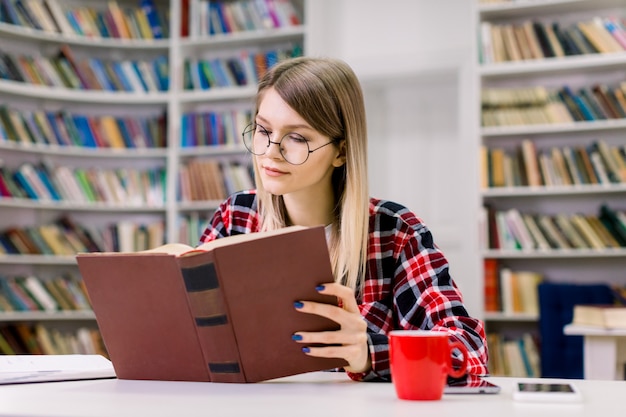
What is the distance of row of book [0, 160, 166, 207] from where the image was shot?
4475mm

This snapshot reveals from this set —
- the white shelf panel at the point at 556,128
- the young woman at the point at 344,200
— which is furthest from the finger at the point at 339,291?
the white shelf panel at the point at 556,128

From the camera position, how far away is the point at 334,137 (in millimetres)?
1434

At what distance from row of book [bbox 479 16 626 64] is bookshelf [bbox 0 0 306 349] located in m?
1.15

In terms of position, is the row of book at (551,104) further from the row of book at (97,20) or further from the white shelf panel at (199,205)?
the row of book at (97,20)

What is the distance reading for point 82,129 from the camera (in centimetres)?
471

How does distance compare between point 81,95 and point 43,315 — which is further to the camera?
point 81,95

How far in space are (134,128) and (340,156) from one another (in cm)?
353

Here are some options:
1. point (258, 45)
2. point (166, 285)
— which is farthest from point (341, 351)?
point (258, 45)

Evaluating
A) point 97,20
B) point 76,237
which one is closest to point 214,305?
point 76,237

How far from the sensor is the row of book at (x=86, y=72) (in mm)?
4562

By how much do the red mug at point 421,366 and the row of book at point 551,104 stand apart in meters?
3.38

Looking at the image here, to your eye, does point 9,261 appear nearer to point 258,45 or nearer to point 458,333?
point 258,45

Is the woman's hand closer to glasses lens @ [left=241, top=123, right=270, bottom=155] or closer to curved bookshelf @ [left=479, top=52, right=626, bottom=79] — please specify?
glasses lens @ [left=241, top=123, right=270, bottom=155]

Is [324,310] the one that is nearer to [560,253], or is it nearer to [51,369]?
[51,369]
